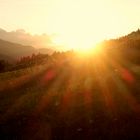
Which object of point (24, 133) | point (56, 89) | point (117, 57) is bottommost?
point (24, 133)

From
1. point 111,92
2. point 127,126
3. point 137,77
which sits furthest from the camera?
point 137,77

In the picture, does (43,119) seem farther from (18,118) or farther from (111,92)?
(111,92)

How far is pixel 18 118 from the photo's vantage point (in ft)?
46.6

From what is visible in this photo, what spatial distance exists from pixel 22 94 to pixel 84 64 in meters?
7.24

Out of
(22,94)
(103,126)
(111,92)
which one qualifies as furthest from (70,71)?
(103,126)

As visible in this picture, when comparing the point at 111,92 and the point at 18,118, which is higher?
the point at 111,92

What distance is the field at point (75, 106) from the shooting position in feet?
40.4

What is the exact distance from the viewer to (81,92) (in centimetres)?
1606

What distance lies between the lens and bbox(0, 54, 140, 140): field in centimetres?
1230

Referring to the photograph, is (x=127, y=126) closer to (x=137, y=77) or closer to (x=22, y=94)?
(x=137, y=77)

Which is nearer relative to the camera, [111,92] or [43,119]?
[43,119]

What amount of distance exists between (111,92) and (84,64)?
8.60 meters

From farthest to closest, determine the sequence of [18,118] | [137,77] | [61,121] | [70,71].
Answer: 1. [70,71]
2. [137,77]
3. [18,118]
4. [61,121]

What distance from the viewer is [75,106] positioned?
47.4ft
